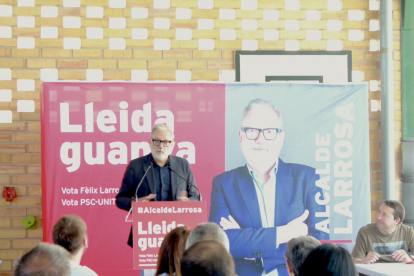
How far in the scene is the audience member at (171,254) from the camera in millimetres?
2268

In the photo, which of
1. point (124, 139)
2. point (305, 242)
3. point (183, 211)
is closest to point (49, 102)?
point (124, 139)

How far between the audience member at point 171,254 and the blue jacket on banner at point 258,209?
1.63 meters

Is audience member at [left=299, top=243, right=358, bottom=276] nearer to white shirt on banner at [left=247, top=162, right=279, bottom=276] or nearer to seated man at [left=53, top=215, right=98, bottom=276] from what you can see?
seated man at [left=53, top=215, right=98, bottom=276]

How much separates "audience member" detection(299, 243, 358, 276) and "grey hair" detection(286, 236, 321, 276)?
0.97ft

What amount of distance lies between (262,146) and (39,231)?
7.25ft

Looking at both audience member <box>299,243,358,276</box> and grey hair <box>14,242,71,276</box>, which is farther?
audience member <box>299,243,358,276</box>

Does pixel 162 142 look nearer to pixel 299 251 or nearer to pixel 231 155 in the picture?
pixel 231 155

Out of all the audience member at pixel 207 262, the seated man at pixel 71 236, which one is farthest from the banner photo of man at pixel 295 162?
the audience member at pixel 207 262

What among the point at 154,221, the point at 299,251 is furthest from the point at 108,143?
the point at 299,251

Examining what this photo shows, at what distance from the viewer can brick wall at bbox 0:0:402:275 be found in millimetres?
4453

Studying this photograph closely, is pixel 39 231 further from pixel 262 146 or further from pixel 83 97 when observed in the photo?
pixel 262 146

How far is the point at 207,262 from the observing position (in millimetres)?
1407

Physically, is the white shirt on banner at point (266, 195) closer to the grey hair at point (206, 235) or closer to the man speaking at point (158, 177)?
the man speaking at point (158, 177)

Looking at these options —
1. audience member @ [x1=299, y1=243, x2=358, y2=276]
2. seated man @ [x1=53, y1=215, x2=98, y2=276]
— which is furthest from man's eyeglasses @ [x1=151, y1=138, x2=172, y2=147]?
audience member @ [x1=299, y1=243, x2=358, y2=276]
